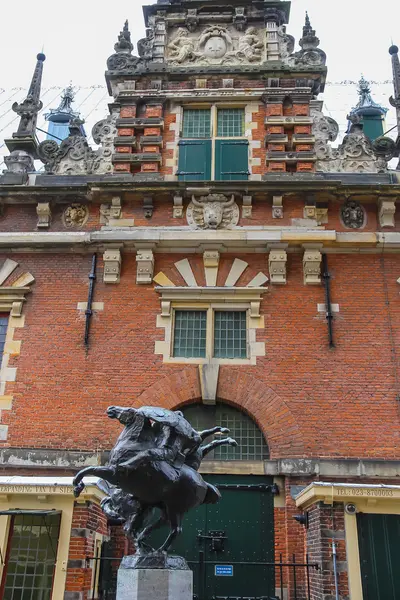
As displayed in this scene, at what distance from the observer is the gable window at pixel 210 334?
11.4 metres

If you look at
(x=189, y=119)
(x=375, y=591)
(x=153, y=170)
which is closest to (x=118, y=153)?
(x=153, y=170)

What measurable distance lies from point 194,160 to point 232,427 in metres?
6.21

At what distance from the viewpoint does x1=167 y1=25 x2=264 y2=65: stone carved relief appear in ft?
47.2

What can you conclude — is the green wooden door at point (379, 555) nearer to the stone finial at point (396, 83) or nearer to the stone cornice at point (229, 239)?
the stone cornice at point (229, 239)

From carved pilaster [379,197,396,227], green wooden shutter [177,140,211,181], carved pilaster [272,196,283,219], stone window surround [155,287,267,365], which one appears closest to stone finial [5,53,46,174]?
green wooden shutter [177,140,211,181]

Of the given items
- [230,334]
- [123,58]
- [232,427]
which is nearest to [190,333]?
[230,334]

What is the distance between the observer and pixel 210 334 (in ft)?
37.5

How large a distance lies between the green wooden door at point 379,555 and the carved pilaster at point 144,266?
6.10 meters

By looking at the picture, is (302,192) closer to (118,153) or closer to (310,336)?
(310,336)

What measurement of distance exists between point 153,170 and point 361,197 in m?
4.67

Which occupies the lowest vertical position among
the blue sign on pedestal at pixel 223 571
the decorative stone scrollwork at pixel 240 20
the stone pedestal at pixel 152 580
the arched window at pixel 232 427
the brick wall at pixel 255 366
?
the stone pedestal at pixel 152 580

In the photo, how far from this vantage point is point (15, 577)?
8.41 metres

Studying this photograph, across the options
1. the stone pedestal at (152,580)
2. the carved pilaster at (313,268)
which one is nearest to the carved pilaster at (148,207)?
the carved pilaster at (313,268)

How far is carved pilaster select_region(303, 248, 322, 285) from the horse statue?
6.35 m
